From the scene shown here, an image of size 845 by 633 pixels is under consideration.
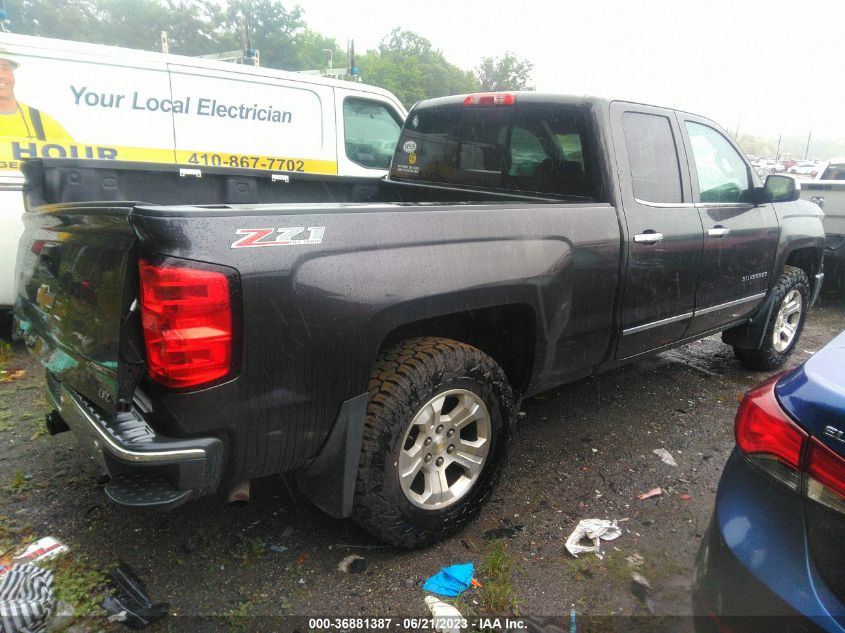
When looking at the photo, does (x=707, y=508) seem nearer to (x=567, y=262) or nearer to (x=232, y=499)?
(x=567, y=262)

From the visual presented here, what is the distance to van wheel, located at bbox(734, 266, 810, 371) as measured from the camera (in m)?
4.56

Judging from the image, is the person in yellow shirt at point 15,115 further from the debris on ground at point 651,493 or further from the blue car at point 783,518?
the blue car at point 783,518

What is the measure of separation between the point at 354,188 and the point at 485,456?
227 cm

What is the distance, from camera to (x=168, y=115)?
17.8 feet

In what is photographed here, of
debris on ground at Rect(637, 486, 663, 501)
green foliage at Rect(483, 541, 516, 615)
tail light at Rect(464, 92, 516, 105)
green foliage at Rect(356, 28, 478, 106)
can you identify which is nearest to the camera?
green foliage at Rect(483, 541, 516, 615)

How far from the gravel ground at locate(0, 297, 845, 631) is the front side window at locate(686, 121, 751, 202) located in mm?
1537

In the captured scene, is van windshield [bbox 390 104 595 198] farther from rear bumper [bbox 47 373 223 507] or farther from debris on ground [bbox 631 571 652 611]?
rear bumper [bbox 47 373 223 507]

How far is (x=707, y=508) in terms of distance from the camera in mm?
2908

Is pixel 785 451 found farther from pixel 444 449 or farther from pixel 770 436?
pixel 444 449

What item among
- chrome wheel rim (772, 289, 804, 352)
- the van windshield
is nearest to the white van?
the van windshield

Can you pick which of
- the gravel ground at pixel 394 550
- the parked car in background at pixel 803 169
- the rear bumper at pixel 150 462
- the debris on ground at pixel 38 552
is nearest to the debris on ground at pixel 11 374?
the gravel ground at pixel 394 550

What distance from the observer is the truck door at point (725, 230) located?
3.62 metres

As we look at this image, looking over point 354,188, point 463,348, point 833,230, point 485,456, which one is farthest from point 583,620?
point 833,230

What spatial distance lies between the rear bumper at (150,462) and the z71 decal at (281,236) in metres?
0.62
